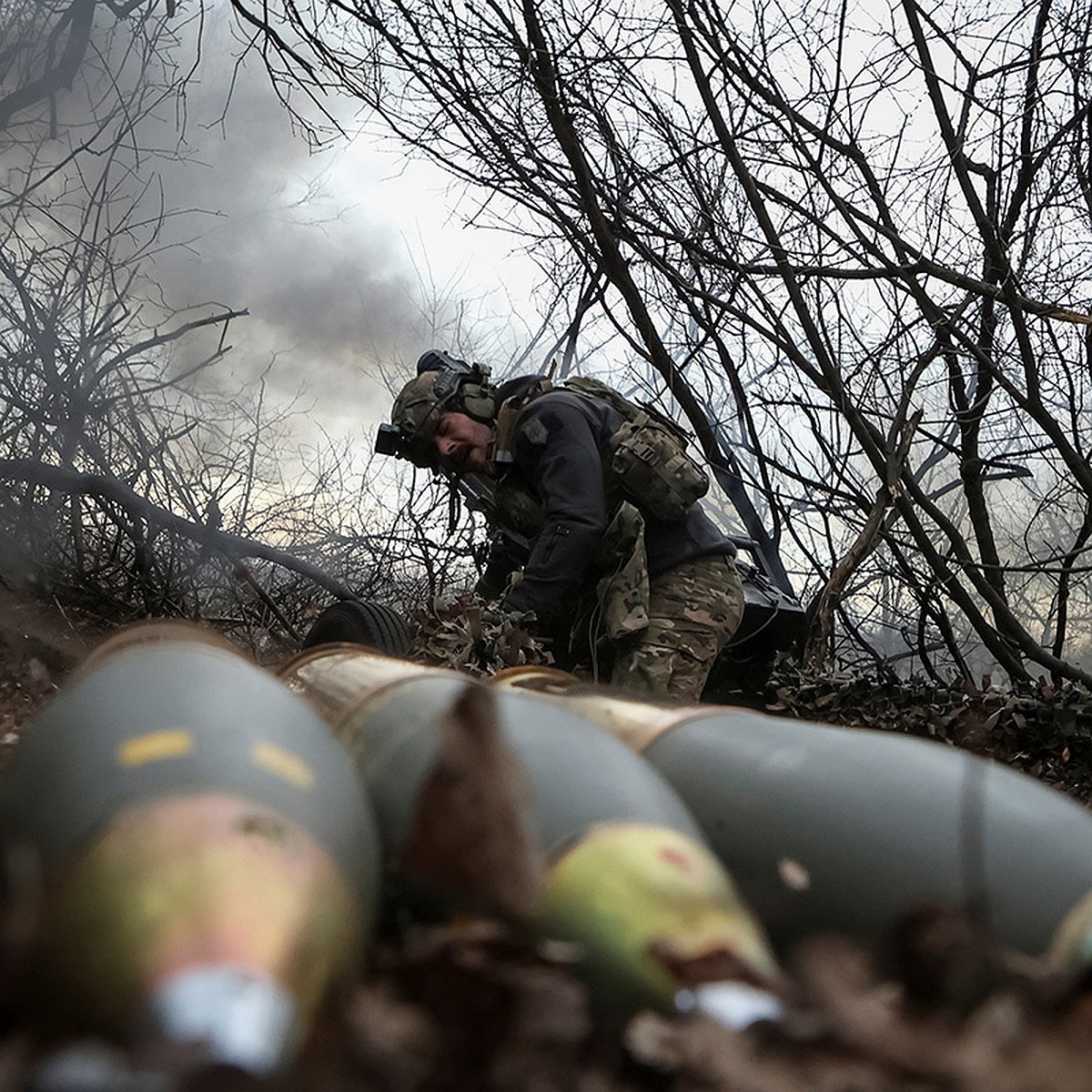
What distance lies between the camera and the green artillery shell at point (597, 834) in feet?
2.67

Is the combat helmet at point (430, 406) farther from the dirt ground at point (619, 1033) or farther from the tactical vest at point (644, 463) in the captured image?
the dirt ground at point (619, 1033)

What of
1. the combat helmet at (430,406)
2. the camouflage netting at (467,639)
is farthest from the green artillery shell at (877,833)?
the combat helmet at (430,406)

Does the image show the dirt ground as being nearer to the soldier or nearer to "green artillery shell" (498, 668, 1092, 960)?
"green artillery shell" (498, 668, 1092, 960)

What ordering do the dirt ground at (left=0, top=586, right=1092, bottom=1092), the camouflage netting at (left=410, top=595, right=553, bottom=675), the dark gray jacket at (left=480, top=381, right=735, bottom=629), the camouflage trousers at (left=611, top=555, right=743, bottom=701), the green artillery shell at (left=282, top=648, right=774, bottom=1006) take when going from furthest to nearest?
the camouflage trousers at (left=611, top=555, right=743, bottom=701) → the dark gray jacket at (left=480, top=381, right=735, bottom=629) → the camouflage netting at (left=410, top=595, right=553, bottom=675) → the green artillery shell at (left=282, top=648, right=774, bottom=1006) → the dirt ground at (left=0, top=586, right=1092, bottom=1092)

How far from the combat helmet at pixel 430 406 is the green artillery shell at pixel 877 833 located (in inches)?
125

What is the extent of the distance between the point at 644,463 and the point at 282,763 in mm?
3288

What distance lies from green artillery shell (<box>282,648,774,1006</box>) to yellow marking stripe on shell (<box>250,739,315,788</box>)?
0.10 metres

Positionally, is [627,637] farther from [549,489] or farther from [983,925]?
[983,925]

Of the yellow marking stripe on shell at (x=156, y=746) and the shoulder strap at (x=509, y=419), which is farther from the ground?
the shoulder strap at (x=509, y=419)

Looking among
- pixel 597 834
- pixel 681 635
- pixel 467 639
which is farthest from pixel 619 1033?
pixel 681 635

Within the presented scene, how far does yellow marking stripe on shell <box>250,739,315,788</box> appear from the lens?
0.85 m

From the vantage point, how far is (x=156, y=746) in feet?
2.76

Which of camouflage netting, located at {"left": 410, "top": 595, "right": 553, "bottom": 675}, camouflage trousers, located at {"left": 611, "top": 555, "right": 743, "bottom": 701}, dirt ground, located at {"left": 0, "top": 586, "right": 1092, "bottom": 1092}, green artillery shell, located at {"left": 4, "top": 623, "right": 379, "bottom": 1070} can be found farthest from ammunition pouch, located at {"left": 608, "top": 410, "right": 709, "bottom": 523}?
dirt ground, located at {"left": 0, "top": 586, "right": 1092, "bottom": 1092}

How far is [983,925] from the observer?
795mm
